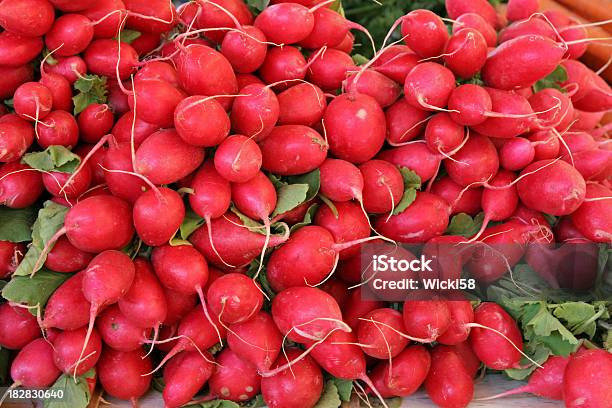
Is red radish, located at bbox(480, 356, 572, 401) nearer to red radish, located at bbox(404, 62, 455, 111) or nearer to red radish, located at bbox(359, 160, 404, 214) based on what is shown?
red radish, located at bbox(359, 160, 404, 214)

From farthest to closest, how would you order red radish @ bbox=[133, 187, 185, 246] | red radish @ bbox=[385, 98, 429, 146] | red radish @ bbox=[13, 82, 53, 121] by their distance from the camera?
red radish @ bbox=[385, 98, 429, 146]
red radish @ bbox=[13, 82, 53, 121]
red radish @ bbox=[133, 187, 185, 246]

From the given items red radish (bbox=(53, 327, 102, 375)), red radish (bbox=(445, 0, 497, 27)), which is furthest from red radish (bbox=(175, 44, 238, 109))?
red radish (bbox=(445, 0, 497, 27))

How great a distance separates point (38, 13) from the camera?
1.45 metres

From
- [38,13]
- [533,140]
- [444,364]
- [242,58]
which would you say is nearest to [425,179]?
[533,140]

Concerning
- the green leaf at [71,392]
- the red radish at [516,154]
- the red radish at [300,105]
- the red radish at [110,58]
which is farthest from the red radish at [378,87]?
the green leaf at [71,392]

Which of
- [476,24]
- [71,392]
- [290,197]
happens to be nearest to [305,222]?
[290,197]

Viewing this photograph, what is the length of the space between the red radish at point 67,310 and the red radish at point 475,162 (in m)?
1.05

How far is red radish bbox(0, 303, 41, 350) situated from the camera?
149cm

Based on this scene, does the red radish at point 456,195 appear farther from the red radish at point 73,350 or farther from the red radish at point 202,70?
the red radish at point 73,350

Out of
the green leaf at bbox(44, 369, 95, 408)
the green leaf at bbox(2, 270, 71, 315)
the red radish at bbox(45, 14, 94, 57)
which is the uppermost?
the red radish at bbox(45, 14, 94, 57)

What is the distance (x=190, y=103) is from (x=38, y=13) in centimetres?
49

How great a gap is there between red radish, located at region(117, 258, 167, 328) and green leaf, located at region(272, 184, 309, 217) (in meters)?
0.35

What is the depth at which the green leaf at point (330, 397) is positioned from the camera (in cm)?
145

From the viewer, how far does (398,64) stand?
167 centimetres
